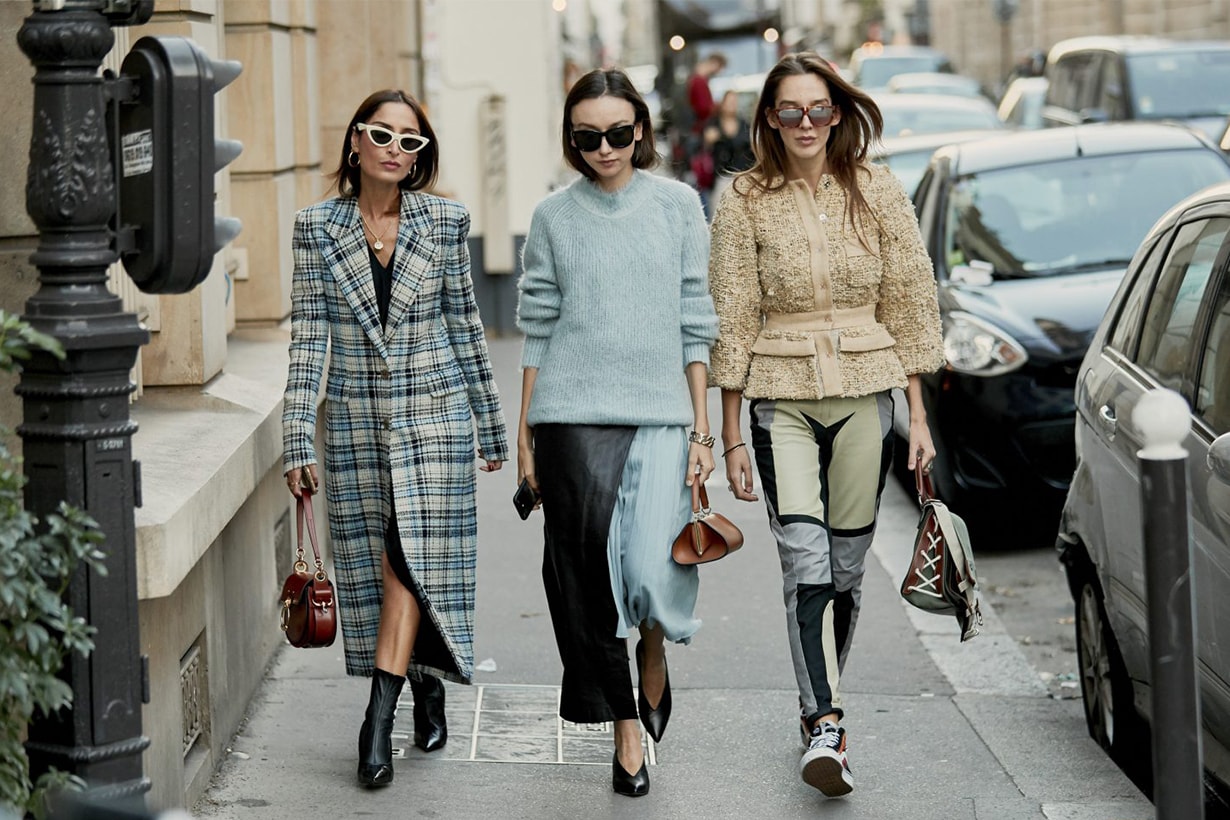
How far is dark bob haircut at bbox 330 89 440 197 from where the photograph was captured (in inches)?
208

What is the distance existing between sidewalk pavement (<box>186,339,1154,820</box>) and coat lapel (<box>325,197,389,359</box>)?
1.21 m

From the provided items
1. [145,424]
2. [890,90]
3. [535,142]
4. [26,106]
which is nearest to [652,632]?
[145,424]

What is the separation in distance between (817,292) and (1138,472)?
98 cm

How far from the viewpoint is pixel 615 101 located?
5.06 metres

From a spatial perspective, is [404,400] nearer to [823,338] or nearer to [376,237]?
[376,237]

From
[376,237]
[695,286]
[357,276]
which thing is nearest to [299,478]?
[357,276]

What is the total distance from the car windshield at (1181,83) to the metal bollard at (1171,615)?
14372 millimetres

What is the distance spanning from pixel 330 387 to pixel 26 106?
3.71 ft

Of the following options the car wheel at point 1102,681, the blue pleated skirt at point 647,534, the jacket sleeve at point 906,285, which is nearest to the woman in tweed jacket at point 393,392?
the blue pleated skirt at point 647,534

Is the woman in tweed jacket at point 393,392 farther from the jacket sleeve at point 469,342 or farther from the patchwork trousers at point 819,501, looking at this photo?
the patchwork trousers at point 819,501

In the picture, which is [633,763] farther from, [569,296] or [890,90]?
[890,90]

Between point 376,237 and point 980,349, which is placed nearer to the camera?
point 376,237

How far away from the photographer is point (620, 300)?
5.08 metres

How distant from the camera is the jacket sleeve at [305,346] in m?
5.23
